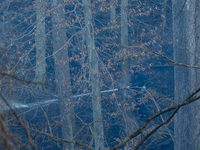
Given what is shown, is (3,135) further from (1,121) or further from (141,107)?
(141,107)

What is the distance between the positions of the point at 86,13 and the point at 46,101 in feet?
12.9

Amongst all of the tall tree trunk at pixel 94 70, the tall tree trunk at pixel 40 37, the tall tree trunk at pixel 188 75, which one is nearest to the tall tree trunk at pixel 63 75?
the tall tree trunk at pixel 40 37

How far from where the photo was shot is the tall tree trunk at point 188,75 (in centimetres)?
664

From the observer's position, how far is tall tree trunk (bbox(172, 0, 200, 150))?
6.64 metres

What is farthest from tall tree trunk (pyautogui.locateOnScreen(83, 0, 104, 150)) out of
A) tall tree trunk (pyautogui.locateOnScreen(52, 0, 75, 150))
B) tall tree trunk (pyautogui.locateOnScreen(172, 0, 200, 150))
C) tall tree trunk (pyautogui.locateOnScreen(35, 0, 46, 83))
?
tall tree trunk (pyautogui.locateOnScreen(172, 0, 200, 150))

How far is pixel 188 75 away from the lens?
6.73m

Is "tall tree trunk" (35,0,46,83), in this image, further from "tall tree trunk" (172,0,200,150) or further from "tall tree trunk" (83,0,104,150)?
"tall tree trunk" (172,0,200,150)

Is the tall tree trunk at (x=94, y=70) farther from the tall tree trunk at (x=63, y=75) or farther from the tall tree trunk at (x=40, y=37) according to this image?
the tall tree trunk at (x=40, y=37)

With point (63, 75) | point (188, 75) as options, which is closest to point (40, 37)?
point (63, 75)

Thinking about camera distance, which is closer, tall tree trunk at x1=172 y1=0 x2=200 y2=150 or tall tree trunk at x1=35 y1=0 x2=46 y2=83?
tall tree trunk at x1=172 y1=0 x2=200 y2=150

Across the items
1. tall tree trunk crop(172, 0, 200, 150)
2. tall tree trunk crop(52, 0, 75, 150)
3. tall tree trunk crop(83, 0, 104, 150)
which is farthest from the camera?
tall tree trunk crop(52, 0, 75, 150)

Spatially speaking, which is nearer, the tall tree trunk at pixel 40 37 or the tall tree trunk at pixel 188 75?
the tall tree trunk at pixel 188 75

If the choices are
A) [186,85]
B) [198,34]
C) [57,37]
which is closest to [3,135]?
[186,85]

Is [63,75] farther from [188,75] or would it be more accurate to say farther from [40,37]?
[188,75]
